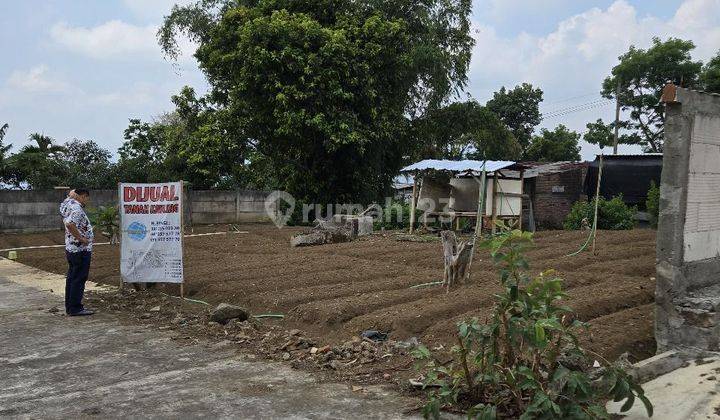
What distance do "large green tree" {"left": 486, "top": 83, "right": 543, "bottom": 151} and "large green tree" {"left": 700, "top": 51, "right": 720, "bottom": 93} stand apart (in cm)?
1353

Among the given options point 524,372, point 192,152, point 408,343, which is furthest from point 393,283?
point 192,152

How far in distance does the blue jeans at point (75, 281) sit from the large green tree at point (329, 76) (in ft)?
37.0

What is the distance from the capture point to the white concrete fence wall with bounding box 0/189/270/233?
18953 mm

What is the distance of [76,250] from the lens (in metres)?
7.79

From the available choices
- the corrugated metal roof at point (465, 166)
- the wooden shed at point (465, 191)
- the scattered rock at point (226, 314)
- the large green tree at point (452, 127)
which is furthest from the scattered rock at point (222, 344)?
the large green tree at point (452, 127)

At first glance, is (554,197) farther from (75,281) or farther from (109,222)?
(75,281)

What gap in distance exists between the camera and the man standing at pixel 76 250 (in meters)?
7.70

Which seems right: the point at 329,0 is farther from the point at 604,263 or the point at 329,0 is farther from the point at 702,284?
the point at 702,284

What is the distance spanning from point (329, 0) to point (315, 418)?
18.8m

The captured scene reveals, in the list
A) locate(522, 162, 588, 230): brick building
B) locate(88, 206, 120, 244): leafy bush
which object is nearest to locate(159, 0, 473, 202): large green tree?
locate(522, 162, 588, 230): brick building

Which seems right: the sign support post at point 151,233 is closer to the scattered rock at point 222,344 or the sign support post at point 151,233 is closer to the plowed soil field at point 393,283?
the plowed soil field at point 393,283

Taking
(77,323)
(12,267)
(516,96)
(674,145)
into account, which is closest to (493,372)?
(674,145)

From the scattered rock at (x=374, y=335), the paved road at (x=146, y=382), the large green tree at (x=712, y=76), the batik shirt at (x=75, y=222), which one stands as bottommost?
the paved road at (x=146, y=382)

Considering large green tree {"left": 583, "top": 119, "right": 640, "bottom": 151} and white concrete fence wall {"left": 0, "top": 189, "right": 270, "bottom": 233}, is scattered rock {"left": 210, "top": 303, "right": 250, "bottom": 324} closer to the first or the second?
white concrete fence wall {"left": 0, "top": 189, "right": 270, "bottom": 233}
